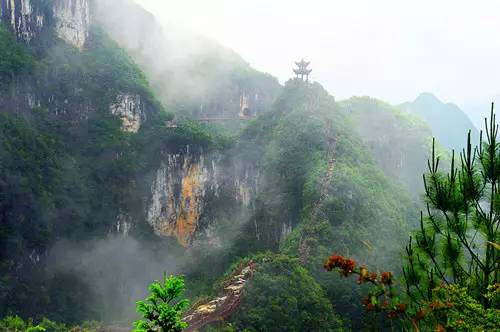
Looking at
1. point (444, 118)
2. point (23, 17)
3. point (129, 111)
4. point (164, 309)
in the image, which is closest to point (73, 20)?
point (23, 17)

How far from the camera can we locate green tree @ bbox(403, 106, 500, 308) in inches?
273

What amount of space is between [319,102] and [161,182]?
17.8 meters

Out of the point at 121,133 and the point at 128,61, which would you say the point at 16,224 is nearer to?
the point at 121,133

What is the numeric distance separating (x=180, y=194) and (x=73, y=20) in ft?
70.1

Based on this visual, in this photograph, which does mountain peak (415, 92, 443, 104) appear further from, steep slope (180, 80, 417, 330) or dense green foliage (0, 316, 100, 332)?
dense green foliage (0, 316, 100, 332)

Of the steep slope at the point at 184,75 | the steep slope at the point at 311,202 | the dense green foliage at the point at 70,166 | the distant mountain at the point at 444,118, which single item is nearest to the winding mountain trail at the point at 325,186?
the steep slope at the point at 311,202

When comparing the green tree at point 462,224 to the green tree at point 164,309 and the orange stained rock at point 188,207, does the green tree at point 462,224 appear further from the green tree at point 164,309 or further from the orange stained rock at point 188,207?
the orange stained rock at point 188,207

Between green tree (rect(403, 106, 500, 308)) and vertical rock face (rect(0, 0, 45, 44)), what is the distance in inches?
1874

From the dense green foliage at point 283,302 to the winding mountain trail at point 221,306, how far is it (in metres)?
0.43

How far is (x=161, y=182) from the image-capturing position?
49.9 meters

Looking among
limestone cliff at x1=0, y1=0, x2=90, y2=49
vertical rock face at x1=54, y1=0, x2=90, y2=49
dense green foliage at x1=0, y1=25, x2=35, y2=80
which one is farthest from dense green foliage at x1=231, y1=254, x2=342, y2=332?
vertical rock face at x1=54, y1=0, x2=90, y2=49

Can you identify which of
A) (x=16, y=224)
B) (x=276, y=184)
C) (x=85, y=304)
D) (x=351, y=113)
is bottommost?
(x=85, y=304)

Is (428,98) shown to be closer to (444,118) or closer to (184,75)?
(444,118)

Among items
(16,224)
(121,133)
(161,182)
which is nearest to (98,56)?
(121,133)
